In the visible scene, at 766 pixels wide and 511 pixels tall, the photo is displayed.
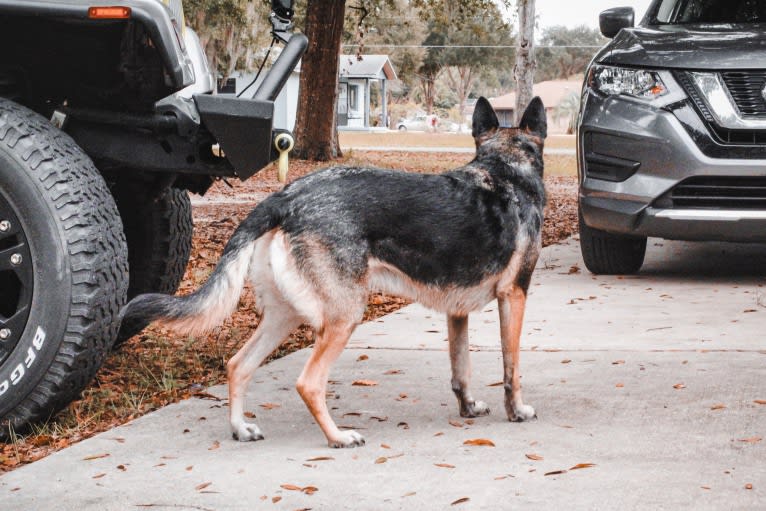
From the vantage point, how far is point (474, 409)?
16.3ft

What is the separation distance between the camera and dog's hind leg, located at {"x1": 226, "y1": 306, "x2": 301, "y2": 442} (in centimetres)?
461

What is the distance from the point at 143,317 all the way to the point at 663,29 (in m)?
5.42

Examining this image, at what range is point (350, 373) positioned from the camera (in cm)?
578

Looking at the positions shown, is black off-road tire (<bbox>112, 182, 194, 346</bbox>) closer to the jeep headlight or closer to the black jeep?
the black jeep

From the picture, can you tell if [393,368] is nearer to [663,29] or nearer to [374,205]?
[374,205]

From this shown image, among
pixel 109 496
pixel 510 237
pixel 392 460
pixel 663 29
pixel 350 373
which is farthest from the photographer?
pixel 663 29

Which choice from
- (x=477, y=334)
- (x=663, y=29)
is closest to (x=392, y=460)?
(x=477, y=334)

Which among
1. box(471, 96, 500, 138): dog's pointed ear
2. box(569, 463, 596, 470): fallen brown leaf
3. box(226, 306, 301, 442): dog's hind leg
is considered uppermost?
box(471, 96, 500, 138): dog's pointed ear

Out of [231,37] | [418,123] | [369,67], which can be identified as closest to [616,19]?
[231,37]

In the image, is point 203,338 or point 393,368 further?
point 203,338

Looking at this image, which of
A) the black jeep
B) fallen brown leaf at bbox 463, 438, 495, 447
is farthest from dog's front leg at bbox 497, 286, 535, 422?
the black jeep

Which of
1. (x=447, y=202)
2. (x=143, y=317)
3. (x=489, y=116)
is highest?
(x=489, y=116)

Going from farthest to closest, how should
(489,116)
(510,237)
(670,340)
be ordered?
1. (670,340)
2. (489,116)
3. (510,237)

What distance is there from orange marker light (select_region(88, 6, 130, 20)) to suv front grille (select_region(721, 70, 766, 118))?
14.6ft
